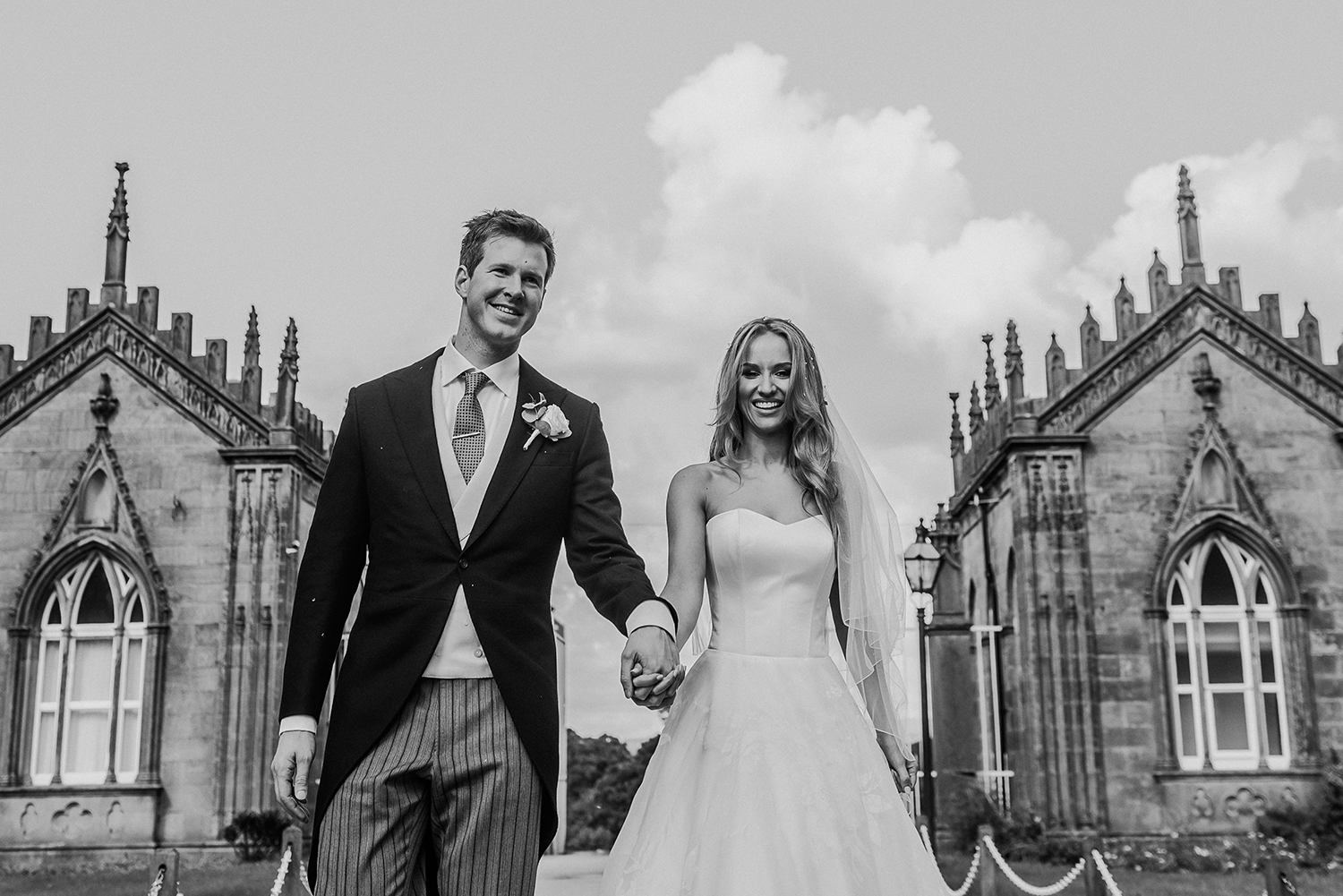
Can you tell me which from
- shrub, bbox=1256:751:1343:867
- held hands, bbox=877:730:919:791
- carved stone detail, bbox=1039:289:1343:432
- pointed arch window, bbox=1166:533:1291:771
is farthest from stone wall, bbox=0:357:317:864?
held hands, bbox=877:730:919:791

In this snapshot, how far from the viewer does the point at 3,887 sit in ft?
61.3

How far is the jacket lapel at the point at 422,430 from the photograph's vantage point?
12.9 ft

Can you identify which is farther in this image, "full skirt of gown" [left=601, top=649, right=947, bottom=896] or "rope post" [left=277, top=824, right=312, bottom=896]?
"rope post" [left=277, top=824, right=312, bottom=896]

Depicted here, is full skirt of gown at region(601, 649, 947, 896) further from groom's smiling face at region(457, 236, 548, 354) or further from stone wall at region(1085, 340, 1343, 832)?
stone wall at region(1085, 340, 1343, 832)

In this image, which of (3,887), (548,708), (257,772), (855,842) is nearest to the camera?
(548,708)

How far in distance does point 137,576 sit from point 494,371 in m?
19.3

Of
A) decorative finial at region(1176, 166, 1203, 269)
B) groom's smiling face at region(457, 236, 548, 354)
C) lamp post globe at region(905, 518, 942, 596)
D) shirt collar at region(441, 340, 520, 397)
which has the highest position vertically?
decorative finial at region(1176, 166, 1203, 269)

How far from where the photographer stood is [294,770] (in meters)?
3.77

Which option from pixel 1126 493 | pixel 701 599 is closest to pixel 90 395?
pixel 1126 493

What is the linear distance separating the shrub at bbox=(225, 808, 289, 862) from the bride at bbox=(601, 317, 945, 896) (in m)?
16.7

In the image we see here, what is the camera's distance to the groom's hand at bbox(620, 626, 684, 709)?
383cm

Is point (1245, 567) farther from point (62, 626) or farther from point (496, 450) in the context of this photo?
point (496, 450)

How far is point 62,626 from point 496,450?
19.7m

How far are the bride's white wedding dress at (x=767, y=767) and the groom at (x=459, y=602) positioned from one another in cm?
86
